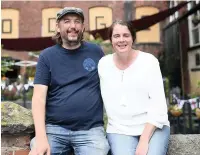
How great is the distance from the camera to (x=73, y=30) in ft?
6.96

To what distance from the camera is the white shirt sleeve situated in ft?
6.37

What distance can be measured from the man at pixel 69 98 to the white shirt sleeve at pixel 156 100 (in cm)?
33

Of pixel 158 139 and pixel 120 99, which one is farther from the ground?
pixel 120 99

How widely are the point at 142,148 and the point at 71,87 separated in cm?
58

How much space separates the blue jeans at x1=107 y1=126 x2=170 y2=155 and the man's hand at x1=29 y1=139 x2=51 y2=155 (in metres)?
0.39

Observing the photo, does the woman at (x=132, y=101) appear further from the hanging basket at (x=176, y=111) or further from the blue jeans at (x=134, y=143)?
the hanging basket at (x=176, y=111)

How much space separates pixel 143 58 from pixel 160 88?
220 millimetres

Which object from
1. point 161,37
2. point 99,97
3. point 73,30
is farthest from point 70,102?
point 161,37

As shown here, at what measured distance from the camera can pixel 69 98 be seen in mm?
2004

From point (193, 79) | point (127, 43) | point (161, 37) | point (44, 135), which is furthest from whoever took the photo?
point (161, 37)

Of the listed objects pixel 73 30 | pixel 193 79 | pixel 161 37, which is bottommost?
pixel 193 79

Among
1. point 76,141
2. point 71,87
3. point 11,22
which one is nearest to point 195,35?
point 11,22

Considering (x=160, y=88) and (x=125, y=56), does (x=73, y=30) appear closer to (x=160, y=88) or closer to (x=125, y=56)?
(x=125, y=56)

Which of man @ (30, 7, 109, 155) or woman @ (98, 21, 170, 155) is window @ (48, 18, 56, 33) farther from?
woman @ (98, 21, 170, 155)
